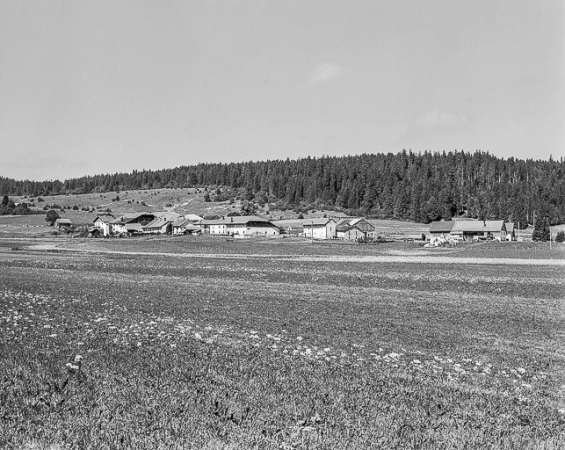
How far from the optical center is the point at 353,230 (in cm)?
15012

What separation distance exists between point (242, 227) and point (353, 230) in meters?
34.1

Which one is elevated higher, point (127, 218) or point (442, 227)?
point (127, 218)

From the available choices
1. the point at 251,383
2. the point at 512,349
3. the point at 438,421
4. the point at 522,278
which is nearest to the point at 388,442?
the point at 438,421

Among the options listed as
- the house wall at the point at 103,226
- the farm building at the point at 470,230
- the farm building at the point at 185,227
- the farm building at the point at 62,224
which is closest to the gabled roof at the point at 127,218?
the house wall at the point at 103,226

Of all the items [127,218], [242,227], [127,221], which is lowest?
[242,227]

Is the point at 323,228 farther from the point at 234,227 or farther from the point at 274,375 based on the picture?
the point at 274,375

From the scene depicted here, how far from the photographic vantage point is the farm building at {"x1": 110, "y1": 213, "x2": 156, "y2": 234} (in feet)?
582

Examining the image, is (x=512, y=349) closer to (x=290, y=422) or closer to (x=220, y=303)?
(x=290, y=422)

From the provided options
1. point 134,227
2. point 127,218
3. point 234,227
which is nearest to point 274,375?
point 234,227

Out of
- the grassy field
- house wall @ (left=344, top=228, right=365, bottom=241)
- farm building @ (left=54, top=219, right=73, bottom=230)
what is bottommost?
house wall @ (left=344, top=228, right=365, bottom=241)

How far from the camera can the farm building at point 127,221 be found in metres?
177

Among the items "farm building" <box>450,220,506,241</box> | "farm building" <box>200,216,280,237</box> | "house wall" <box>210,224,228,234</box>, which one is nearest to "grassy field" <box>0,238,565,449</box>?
"farm building" <box>200,216,280,237</box>

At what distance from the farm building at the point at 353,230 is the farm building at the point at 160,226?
57.8 m

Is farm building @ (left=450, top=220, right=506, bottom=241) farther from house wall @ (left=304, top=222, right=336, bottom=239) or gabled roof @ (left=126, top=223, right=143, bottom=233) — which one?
gabled roof @ (left=126, top=223, right=143, bottom=233)
